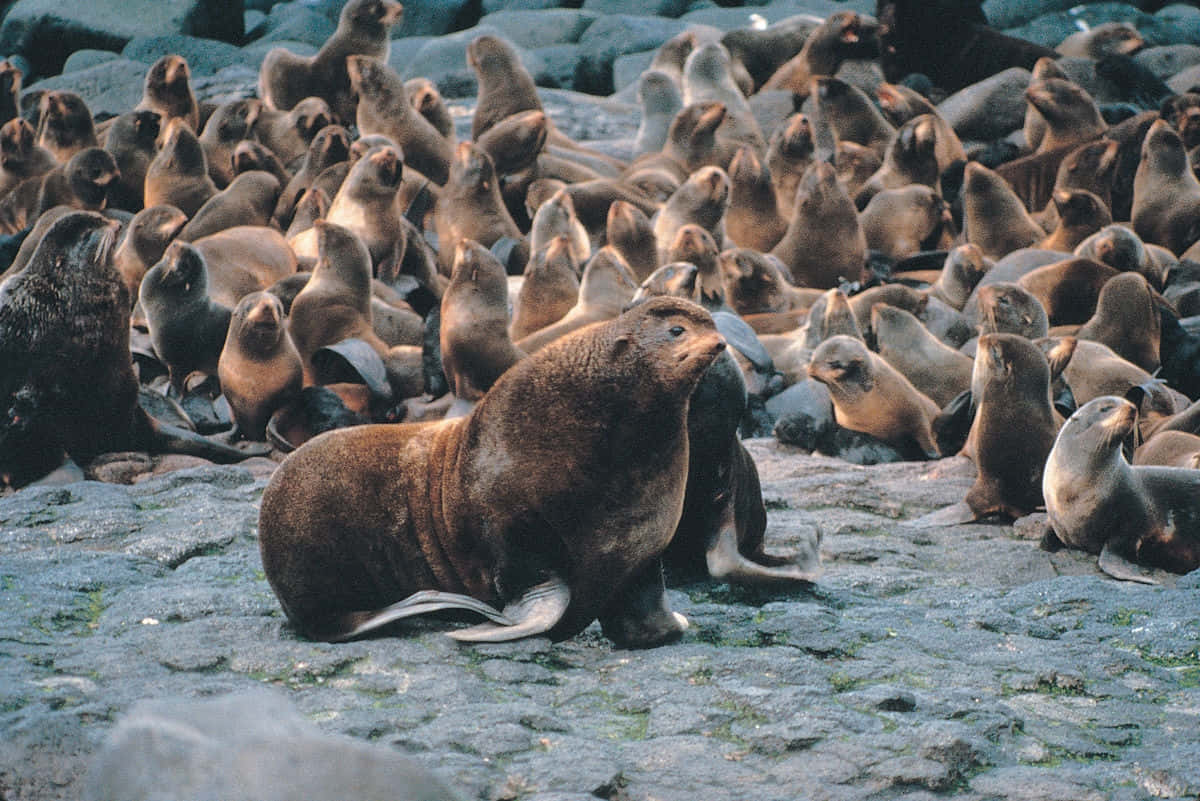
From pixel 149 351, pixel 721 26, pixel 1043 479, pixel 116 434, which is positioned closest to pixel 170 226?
pixel 149 351

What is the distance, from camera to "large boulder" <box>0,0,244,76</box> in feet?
87.1

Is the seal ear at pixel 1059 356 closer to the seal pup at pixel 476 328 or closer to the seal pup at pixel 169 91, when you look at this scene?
the seal pup at pixel 476 328

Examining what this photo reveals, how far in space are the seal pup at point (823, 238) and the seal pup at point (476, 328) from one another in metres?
4.67

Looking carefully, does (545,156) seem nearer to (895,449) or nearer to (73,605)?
(895,449)

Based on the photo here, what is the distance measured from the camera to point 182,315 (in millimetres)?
9812

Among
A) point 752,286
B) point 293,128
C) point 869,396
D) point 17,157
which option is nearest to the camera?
point 869,396

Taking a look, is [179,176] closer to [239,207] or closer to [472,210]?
[239,207]

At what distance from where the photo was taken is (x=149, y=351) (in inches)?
408

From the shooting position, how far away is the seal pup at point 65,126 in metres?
15.5

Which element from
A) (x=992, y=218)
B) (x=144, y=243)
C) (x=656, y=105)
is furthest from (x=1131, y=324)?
(x=656, y=105)

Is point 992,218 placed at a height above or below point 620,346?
below

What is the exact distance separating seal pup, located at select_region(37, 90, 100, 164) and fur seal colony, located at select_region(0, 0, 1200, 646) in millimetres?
38

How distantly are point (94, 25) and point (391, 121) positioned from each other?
47.4 ft

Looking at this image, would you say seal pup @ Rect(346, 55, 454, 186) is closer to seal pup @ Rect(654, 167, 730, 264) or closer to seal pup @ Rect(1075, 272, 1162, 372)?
seal pup @ Rect(654, 167, 730, 264)
